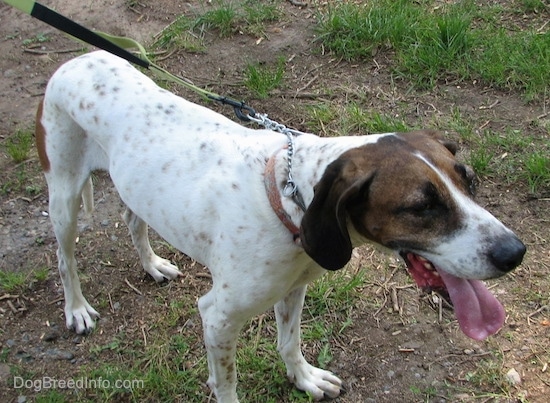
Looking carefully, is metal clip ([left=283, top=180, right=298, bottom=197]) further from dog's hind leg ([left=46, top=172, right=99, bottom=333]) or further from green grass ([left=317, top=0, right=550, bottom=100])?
green grass ([left=317, top=0, right=550, bottom=100])

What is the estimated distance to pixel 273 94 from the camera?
19.2 feet

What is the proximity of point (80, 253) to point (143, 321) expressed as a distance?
784 millimetres

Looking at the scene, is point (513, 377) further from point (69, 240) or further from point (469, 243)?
point (69, 240)

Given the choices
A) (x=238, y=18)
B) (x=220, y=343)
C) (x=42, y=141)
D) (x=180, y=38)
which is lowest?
(x=180, y=38)

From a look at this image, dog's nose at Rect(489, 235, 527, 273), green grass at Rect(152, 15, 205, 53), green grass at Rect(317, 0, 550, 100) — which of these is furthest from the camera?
green grass at Rect(152, 15, 205, 53)

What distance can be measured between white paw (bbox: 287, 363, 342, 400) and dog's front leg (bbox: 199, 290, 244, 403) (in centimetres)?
38

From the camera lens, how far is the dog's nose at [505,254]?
2.57m

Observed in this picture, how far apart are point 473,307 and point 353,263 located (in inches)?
68.1

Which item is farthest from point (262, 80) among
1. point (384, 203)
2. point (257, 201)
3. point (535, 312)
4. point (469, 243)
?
point (469, 243)

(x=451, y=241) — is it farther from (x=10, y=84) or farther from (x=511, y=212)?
(x=10, y=84)

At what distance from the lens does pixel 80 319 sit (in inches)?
168

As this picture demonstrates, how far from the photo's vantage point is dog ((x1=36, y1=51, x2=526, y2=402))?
2.64m

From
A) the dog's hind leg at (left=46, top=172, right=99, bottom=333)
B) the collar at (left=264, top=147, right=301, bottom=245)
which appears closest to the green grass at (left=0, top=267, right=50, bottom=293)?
the dog's hind leg at (left=46, top=172, right=99, bottom=333)

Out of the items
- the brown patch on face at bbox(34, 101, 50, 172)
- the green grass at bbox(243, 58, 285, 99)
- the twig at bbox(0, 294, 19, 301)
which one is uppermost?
the brown patch on face at bbox(34, 101, 50, 172)
